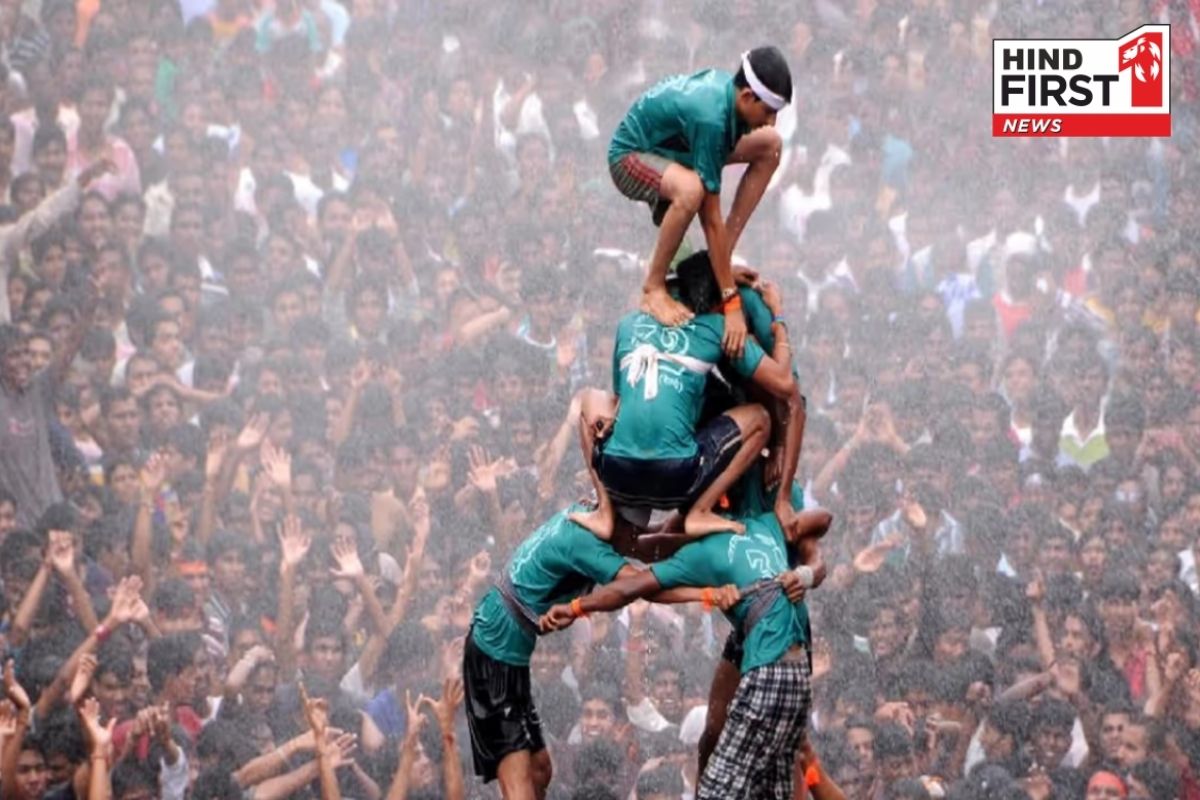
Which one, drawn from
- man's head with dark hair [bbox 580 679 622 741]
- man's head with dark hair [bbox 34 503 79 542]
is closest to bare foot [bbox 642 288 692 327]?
man's head with dark hair [bbox 580 679 622 741]

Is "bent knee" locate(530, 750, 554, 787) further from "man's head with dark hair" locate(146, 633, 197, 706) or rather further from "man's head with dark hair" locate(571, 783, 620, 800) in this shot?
"man's head with dark hair" locate(146, 633, 197, 706)

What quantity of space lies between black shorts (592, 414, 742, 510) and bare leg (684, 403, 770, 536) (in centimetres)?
2

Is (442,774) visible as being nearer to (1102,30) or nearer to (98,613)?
(98,613)

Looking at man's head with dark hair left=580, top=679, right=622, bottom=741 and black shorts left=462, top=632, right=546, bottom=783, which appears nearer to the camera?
black shorts left=462, top=632, right=546, bottom=783

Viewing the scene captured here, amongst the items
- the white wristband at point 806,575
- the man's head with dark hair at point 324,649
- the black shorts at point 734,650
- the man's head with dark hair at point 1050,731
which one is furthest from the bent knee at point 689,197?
the man's head with dark hair at point 1050,731

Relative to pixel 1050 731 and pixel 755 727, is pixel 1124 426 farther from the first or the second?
pixel 755 727

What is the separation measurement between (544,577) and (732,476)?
35.6 inches

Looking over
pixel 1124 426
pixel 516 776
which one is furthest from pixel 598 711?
pixel 516 776

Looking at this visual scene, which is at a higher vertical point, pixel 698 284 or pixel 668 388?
pixel 698 284

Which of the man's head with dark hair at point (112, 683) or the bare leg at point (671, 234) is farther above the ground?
the bare leg at point (671, 234)

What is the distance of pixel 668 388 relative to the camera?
26.1 feet

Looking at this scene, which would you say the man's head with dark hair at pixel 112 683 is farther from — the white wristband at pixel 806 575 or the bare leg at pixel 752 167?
the bare leg at pixel 752 167

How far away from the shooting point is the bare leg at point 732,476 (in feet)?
26.4

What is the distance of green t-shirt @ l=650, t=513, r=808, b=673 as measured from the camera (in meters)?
7.92
